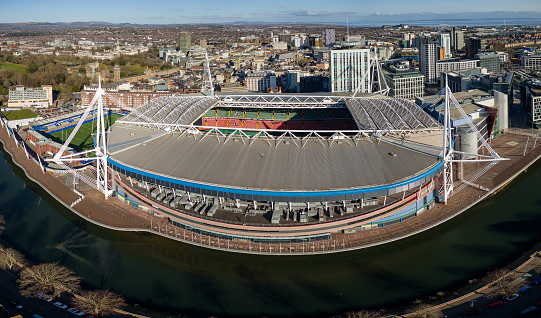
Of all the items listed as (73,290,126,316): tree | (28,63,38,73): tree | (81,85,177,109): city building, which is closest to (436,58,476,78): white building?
(81,85,177,109): city building

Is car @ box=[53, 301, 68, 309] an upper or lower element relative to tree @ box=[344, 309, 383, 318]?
upper

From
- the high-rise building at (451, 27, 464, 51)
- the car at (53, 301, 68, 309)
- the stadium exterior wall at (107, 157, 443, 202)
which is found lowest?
the car at (53, 301, 68, 309)

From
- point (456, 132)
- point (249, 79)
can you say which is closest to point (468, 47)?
point (249, 79)

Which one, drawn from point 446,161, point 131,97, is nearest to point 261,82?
point 131,97

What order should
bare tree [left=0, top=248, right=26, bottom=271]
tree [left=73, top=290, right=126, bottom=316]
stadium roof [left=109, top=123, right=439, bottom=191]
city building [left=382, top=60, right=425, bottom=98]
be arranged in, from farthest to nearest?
1. city building [left=382, top=60, right=425, bottom=98]
2. stadium roof [left=109, top=123, right=439, bottom=191]
3. bare tree [left=0, top=248, right=26, bottom=271]
4. tree [left=73, top=290, right=126, bottom=316]

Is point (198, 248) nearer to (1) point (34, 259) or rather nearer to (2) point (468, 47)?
(1) point (34, 259)

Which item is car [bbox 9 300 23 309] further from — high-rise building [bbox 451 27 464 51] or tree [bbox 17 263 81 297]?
high-rise building [bbox 451 27 464 51]

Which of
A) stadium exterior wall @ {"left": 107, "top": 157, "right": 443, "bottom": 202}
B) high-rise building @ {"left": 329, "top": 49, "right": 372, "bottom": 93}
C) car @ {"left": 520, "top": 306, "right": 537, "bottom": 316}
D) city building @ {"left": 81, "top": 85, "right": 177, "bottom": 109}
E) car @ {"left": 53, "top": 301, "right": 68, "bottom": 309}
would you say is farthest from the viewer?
city building @ {"left": 81, "top": 85, "right": 177, "bottom": 109}

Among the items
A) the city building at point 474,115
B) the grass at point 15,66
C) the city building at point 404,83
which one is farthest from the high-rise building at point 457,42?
the grass at point 15,66

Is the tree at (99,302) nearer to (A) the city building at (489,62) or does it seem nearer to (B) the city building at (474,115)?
(B) the city building at (474,115)
